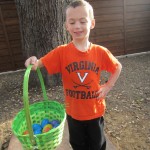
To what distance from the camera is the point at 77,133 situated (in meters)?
2.29

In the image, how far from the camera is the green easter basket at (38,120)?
1668mm

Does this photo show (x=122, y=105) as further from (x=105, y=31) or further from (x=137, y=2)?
(x=137, y=2)

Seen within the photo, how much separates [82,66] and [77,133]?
0.68 meters

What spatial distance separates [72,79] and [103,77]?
10.6ft

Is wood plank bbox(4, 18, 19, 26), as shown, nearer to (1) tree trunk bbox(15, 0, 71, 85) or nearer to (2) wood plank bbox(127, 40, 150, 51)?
(1) tree trunk bbox(15, 0, 71, 85)

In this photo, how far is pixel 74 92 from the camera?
2104 mm

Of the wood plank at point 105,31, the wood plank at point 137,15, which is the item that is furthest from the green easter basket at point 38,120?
the wood plank at point 137,15

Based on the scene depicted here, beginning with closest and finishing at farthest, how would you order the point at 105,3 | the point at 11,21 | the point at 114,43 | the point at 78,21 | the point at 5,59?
the point at 78,21, the point at 11,21, the point at 5,59, the point at 105,3, the point at 114,43

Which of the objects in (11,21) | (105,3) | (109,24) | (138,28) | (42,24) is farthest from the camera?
(138,28)

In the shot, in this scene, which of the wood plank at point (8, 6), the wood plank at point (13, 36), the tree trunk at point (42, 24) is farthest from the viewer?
the wood plank at point (13, 36)

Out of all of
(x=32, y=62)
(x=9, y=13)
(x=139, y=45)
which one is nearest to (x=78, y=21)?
Answer: (x=32, y=62)

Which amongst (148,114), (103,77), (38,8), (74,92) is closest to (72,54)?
(74,92)

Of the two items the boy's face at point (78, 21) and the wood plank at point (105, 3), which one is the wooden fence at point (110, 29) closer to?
the wood plank at point (105, 3)

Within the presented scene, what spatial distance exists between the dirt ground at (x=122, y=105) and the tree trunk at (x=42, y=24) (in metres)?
0.89
